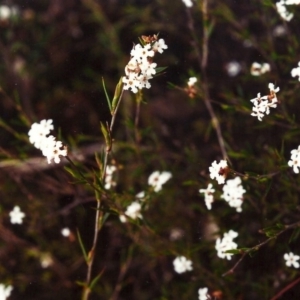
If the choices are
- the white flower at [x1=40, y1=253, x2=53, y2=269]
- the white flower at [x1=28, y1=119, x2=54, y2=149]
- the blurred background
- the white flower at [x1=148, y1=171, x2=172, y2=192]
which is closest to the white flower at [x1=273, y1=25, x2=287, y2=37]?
the blurred background

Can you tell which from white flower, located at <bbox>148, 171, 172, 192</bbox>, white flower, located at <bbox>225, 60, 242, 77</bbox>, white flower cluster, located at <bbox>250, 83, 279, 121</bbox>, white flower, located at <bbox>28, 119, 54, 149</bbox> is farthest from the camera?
white flower, located at <bbox>225, 60, 242, 77</bbox>

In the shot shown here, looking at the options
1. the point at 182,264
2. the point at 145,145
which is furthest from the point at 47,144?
the point at 145,145

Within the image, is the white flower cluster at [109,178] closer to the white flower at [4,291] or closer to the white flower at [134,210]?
the white flower at [134,210]

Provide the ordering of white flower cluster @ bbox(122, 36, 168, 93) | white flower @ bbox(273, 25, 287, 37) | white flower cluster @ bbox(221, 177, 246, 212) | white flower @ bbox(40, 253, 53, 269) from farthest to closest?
white flower @ bbox(273, 25, 287, 37) → white flower @ bbox(40, 253, 53, 269) → white flower cluster @ bbox(221, 177, 246, 212) → white flower cluster @ bbox(122, 36, 168, 93)

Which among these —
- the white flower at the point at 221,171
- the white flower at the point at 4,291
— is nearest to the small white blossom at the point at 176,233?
the white flower at the point at 4,291

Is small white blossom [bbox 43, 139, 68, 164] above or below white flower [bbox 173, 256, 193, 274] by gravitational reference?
above

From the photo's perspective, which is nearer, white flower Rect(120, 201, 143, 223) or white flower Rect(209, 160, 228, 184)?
white flower Rect(209, 160, 228, 184)

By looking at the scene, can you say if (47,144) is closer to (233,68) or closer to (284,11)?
(284,11)

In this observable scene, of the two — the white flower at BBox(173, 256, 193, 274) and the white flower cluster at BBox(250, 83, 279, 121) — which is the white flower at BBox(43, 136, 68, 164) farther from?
the white flower at BBox(173, 256, 193, 274)
